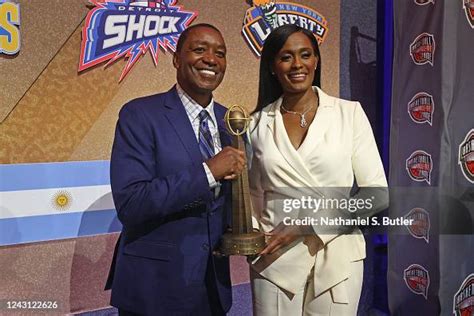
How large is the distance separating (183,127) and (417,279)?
4.15 ft

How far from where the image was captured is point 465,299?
175 cm

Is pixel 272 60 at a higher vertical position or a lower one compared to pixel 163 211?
higher

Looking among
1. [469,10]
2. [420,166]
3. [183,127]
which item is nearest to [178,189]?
[183,127]

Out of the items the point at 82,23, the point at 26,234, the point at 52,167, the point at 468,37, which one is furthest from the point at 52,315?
the point at 468,37

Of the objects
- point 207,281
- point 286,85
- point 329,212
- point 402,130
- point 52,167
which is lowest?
point 207,281

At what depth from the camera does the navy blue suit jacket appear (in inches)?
45.0

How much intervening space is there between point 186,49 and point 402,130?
0.96m

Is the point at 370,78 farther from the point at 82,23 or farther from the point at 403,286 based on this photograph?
the point at 82,23

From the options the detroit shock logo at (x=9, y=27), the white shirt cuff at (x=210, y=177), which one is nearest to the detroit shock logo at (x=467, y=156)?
the white shirt cuff at (x=210, y=177)

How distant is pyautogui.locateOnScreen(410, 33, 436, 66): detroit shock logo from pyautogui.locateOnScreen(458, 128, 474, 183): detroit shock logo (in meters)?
0.32

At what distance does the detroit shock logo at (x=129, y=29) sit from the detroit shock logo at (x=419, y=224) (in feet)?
3.58

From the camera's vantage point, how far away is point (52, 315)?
158 cm

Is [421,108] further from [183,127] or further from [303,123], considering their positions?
[183,127]

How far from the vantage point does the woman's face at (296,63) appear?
1.24m
